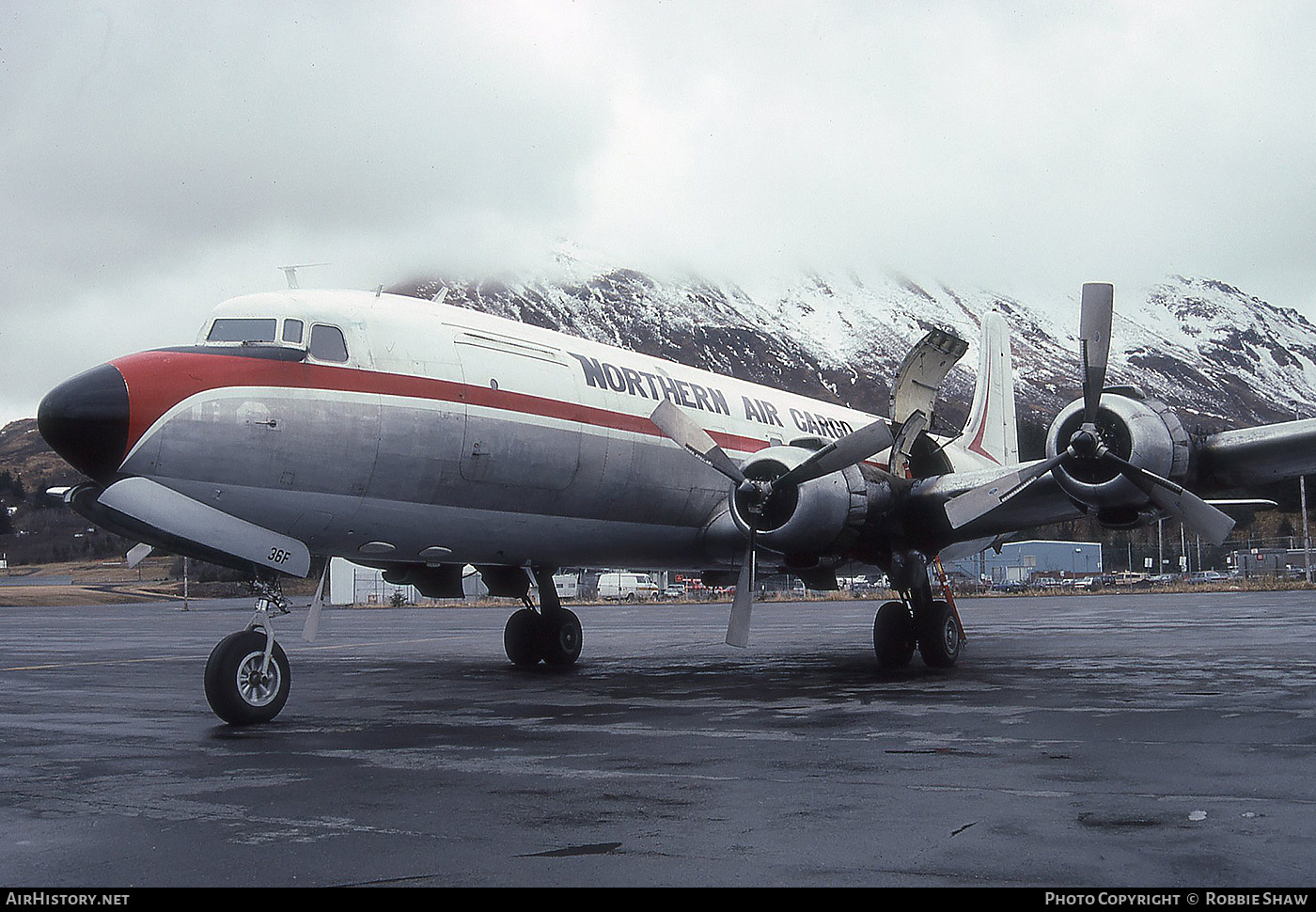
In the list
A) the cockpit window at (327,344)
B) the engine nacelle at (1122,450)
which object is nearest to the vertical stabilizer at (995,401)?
the engine nacelle at (1122,450)

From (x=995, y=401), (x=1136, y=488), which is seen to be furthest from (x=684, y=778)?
(x=995, y=401)

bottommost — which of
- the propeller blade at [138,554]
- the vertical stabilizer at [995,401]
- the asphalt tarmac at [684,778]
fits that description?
the asphalt tarmac at [684,778]

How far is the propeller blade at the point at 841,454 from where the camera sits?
14.5 m

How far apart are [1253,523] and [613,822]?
114041 millimetres

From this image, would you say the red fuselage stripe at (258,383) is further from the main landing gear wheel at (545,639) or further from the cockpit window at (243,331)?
the main landing gear wheel at (545,639)

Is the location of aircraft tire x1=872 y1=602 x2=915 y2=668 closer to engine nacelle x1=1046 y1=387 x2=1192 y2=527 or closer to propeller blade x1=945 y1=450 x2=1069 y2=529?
propeller blade x1=945 y1=450 x2=1069 y2=529

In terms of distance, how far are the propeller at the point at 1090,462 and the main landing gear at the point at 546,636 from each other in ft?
21.6

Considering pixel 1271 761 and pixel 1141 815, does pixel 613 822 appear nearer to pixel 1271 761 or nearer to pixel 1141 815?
pixel 1141 815

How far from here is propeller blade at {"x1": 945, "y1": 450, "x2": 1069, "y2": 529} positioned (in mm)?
14461

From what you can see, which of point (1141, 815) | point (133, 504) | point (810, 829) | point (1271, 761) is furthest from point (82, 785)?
point (1271, 761)

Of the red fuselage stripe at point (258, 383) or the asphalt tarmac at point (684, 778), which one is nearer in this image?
the asphalt tarmac at point (684, 778)

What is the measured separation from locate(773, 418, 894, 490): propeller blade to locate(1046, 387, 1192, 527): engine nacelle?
2.04 m

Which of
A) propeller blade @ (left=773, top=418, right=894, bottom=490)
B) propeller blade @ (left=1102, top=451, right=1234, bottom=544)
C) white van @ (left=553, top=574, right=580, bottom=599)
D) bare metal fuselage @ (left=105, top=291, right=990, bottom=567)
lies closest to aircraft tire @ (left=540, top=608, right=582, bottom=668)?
bare metal fuselage @ (left=105, top=291, right=990, bottom=567)

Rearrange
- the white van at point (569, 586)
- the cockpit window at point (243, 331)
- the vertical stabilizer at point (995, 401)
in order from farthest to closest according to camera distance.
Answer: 1. the white van at point (569, 586)
2. the vertical stabilizer at point (995, 401)
3. the cockpit window at point (243, 331)
